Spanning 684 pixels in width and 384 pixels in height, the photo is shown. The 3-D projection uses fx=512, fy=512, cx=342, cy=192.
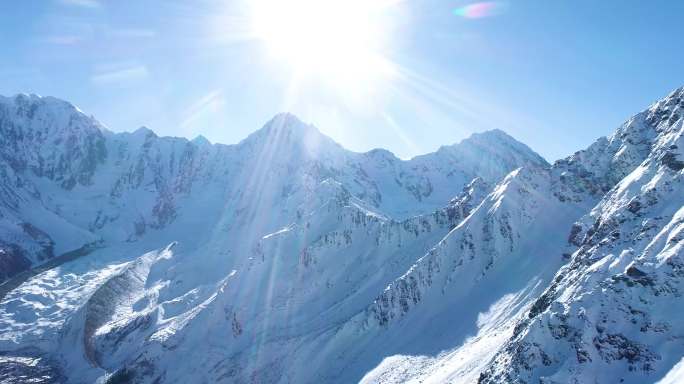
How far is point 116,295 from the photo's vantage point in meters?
183

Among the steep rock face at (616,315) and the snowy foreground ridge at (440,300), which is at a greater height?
the snowy foreground ridge at (440,300)

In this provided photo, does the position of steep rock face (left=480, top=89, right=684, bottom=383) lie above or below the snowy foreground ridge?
below

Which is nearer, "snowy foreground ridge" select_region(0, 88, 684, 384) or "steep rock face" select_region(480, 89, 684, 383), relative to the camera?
"steep rock face" select_region(480, 89, 684, 383)

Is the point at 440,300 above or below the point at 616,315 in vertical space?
above

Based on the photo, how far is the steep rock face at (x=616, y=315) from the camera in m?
43.2

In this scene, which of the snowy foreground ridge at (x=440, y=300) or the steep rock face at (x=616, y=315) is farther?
the snowy foreground ridge at (x=440, y=300)

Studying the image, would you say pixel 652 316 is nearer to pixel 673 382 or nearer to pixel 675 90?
pixel 673 382

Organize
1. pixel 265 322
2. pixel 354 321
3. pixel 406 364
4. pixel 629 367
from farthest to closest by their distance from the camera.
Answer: pixel 265 322 → pixel 354 321 → pixel 406 364 → pixel 629 367

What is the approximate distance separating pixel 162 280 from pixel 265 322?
8631 centimetres

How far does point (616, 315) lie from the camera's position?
4644 centimetres

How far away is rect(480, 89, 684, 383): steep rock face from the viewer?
142 feet

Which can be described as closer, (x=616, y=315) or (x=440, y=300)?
(x=616, y=315)

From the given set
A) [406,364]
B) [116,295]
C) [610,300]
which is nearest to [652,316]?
[610,300]

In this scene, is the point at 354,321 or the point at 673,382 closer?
the point at 673,382
